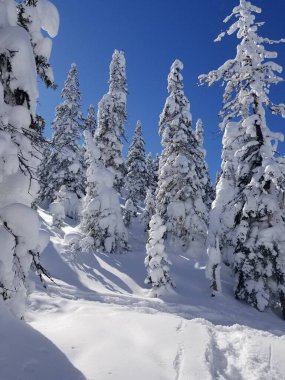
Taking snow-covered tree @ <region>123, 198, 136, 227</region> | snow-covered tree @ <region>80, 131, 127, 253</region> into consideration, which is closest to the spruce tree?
snow-covered tree @ <region>123, 198, 136, 227</region>

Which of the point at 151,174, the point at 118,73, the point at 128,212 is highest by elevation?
the point at 118,73

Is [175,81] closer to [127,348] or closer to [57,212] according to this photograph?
[57,212]

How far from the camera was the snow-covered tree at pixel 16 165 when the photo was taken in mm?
6768

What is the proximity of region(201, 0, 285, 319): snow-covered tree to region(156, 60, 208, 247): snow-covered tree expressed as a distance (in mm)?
8863

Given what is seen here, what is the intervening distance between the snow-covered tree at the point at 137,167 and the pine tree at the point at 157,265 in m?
28.7

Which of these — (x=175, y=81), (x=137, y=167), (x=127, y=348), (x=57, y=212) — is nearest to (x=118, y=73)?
(x=175, y=81)

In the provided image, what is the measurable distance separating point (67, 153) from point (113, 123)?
5.94 meters

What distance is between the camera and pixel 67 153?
3653 centimetres

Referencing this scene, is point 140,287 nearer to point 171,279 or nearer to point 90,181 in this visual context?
point 171,279

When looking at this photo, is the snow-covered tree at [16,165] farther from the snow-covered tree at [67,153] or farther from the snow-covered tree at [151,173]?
the snow-covered tree at [151,173]

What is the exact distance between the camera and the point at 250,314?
1792 centimetres

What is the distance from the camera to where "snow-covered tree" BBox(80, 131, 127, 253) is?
87.7 feet

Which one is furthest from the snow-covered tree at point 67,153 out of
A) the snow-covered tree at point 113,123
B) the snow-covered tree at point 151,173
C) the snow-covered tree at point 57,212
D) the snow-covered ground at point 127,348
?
the snow-covered ground at point 127,348

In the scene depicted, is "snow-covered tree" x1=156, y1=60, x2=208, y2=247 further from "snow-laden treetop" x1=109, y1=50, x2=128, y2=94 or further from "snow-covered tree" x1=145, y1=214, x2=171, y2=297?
"snow-covered tree" x1=145, y1=214, x2=171, y2=297
